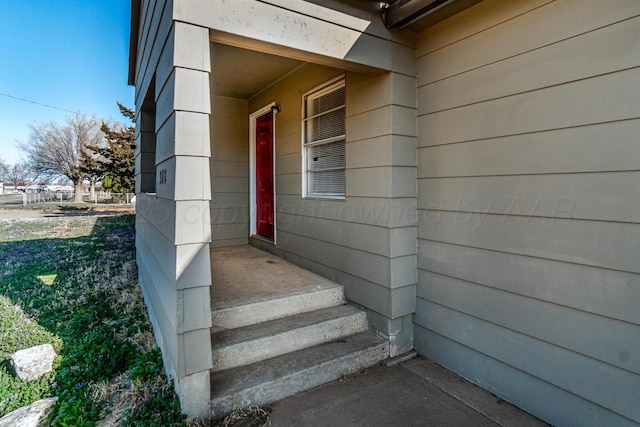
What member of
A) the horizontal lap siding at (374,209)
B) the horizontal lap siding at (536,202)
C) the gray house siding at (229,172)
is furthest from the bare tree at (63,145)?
the horizontal lap siding at (536,202)

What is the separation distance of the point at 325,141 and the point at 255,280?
165 centimetres

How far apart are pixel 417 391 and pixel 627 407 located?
3.62 feet

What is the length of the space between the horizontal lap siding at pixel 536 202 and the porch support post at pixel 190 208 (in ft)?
5.59

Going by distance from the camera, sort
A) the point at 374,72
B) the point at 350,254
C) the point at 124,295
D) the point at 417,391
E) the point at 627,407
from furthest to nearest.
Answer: the point at 124,295, the point at 350,254, the point at 374,72, the point at 417,391, the point at 627,407

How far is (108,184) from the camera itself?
64.3 feet

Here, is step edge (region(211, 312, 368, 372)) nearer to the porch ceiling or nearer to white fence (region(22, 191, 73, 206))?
the porch ceiling

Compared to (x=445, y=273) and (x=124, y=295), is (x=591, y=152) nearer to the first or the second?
(x=445, y=273)

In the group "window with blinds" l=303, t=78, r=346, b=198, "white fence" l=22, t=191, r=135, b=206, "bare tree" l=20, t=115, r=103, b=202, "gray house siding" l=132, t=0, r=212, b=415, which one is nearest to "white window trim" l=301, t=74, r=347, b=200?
"window with blinds" l=303, t=78, r=346, b=198

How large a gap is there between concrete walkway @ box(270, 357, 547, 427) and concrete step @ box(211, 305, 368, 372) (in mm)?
371

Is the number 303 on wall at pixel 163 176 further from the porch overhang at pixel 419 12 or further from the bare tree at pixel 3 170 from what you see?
the bare tree at pixel 3 170

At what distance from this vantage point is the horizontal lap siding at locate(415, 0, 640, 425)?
1597 mm

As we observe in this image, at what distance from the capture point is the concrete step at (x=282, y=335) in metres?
2.29

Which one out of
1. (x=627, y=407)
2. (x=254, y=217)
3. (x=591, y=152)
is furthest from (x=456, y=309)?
(x=254, y=217)

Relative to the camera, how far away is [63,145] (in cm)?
2055
